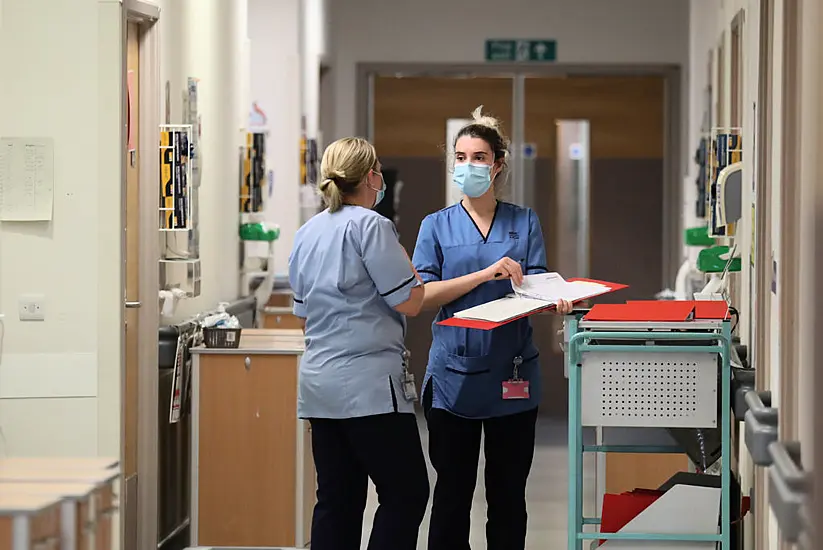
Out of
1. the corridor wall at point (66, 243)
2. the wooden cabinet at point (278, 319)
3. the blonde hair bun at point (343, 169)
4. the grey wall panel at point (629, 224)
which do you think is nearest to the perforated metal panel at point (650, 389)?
the blonde hair bun at point (343, 169)

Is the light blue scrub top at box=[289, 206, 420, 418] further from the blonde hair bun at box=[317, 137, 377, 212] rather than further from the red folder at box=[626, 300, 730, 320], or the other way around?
the red folder at box=[626, 300, 730, 320]

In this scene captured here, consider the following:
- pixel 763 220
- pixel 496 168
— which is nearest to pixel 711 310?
pixel 763 220

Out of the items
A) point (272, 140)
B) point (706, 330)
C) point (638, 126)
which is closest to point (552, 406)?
point (638, 126)

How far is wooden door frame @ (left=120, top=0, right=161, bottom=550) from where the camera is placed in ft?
14.9

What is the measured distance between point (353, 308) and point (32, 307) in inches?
47.2

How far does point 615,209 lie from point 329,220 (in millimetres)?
5973

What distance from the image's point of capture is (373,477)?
3.60m

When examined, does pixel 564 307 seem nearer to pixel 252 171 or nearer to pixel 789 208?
pixel 789 208

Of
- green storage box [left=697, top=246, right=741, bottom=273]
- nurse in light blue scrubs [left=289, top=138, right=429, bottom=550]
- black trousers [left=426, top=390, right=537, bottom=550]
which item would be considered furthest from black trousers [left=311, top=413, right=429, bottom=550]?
green storage box [left=697, top=246, right=741, bottom=273]

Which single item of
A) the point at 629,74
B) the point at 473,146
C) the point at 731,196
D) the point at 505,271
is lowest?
the point at 505,271

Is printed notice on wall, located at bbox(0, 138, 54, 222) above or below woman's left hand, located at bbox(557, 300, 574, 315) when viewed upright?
above

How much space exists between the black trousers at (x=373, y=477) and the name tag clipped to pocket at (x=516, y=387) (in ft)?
0.95

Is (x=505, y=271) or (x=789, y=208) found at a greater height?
Result: (x=789, y=208)

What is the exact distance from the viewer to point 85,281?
13.4 ft
